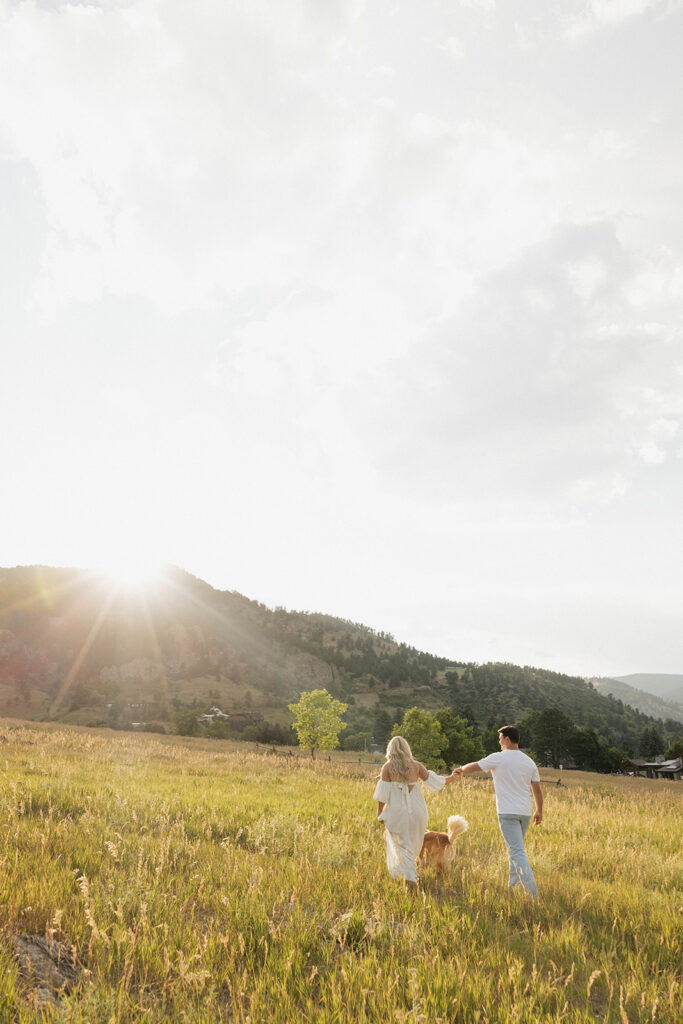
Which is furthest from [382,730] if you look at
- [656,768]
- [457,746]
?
[656,768]

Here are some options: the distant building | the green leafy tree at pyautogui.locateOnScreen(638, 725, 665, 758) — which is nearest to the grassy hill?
the green leafy tree at pyautogui.locateOnScreen(638, 725, 665, 758)

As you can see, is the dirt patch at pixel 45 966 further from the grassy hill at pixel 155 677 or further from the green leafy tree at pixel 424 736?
the grassy hill at pixel 155 677

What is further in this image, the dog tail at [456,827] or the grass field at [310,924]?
the dog tail at [456,827]

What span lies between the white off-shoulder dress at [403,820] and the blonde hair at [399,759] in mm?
150

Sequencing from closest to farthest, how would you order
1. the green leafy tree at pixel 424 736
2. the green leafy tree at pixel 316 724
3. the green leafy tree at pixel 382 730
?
the green leafy tree at pixel 424 736
the green leafy tree at pixel 316 724
the green leafy tree at pixel 382 730

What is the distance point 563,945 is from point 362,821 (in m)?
5.55

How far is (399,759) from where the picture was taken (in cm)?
682

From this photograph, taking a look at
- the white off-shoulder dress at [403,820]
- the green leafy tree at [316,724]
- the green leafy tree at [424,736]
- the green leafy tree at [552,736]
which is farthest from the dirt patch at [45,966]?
the green leafy tree at [552,736]

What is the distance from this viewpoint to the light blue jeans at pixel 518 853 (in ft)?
19.9

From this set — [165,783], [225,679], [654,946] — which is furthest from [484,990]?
[225,679]

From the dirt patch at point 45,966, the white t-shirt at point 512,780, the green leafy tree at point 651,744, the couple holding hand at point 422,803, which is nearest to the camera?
the dirt patch at point 45,966

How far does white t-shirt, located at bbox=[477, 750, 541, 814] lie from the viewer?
6.91 meters

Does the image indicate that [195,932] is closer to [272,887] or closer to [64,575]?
[272,887]

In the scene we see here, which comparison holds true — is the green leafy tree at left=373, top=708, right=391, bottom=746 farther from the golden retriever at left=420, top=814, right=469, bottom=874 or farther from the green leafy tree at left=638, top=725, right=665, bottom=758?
the golden retriever at left=420, top=814, right=469, bottom=874
